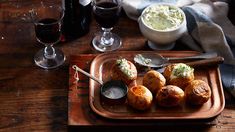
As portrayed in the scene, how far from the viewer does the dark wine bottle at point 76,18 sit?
1.24m

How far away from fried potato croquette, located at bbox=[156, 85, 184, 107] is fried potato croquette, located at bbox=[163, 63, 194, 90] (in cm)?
4

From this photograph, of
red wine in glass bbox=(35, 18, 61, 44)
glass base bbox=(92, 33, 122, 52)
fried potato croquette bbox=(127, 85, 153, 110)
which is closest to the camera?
fried potato croquette bbox=(127, 85, 153, 110)

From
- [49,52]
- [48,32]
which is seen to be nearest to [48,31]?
[48,32]

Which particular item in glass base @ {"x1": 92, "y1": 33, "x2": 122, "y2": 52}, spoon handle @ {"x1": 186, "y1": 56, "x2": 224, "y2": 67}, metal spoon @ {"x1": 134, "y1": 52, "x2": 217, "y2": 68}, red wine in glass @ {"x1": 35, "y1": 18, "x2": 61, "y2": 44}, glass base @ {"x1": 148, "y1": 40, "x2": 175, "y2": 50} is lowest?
glass base @ {"x1": 92, "y1": 33, "x2": 122, "y2": 52}

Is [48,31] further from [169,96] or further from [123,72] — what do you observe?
[169,96]

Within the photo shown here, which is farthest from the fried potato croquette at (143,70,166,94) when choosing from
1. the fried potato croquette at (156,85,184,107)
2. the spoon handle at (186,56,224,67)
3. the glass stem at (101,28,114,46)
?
the glass stem at (101,28,114,46)

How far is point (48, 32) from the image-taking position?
1157 mm

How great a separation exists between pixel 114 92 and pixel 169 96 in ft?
0.45

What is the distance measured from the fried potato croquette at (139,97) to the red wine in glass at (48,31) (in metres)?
0.26

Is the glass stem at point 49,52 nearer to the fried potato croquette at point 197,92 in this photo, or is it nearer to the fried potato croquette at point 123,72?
the fried potato croquette at point 123,72

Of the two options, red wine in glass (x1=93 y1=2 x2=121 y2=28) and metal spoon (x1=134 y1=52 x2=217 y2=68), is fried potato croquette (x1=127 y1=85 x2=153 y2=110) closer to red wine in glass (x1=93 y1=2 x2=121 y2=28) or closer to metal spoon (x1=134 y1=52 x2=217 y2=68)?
metal spoon (x1=134 y1=52 x2=217 y2=68)

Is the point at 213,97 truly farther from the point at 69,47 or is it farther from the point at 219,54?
the point at 69,47

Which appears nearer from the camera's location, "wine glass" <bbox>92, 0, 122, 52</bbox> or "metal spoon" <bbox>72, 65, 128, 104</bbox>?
"metal spoon" <bbox>72, 65, 128, 104</bbox>

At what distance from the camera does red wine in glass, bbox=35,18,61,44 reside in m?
1.15
